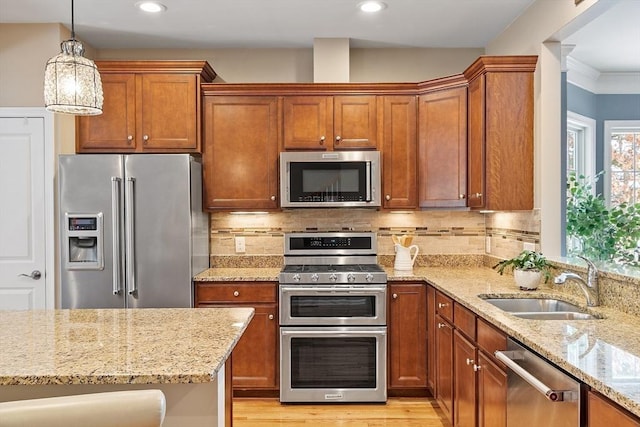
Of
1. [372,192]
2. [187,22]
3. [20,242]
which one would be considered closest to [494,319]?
[372,192]

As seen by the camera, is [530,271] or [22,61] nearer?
[530,271]

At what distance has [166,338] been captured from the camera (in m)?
1.71

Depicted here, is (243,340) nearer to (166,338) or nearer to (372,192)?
(372,192)

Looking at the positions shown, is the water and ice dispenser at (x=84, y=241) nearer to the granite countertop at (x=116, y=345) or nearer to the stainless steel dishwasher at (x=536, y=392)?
the granite countertop at (x=116, y=345)

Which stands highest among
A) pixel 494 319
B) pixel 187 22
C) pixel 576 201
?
pixel 187 22

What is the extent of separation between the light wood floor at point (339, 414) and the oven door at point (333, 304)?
0.58 metres

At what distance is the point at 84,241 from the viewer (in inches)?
128

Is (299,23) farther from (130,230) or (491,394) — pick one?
(491,394)

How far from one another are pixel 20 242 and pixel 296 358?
217 cm

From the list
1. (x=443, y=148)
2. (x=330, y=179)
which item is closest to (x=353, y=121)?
(x=330, y=179)

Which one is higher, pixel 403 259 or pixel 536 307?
pixel 403 259

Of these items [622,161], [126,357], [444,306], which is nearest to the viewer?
[126,357]

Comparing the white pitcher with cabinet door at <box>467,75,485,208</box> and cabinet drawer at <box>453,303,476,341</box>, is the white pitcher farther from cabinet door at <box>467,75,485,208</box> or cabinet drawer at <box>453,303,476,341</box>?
cabinet drawer at <box>453,303,476,341</box>

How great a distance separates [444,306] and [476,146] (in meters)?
1.14
